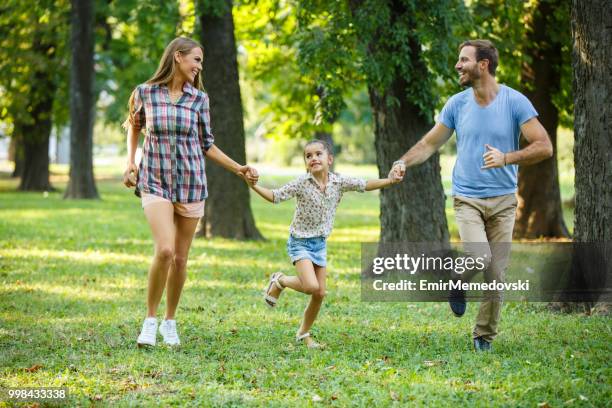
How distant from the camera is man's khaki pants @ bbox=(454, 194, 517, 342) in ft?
22.3

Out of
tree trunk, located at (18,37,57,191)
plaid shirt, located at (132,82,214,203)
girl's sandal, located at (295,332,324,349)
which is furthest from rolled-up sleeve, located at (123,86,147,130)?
tree trunk, located at (18,37,57,191)

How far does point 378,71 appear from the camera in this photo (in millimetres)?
10891

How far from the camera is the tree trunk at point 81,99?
2789cm

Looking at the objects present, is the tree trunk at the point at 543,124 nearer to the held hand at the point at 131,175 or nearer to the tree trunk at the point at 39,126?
the held hand at the point at 131,175

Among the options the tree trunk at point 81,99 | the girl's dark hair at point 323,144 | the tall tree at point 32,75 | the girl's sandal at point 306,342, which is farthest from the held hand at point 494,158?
the tall tree at point 32,75

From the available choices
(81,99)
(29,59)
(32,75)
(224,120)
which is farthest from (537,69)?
(32,75)

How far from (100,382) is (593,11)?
5.76 m

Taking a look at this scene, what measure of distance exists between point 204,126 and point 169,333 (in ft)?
5.67

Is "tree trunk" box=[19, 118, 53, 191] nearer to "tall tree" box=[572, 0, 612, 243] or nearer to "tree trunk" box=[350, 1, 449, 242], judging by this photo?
"tree trunk" box=[350, 1, 449, 242]

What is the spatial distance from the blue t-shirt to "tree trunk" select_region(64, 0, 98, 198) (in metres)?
23.0

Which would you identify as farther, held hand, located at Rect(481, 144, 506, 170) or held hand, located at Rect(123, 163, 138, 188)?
held hand, located at Rect(123, 163, 138, 188)

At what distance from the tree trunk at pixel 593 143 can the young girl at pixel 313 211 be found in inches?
96.9

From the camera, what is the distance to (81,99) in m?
28.4

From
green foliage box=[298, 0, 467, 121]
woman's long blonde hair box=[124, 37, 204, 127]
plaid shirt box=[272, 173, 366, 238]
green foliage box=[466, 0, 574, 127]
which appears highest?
green foliage box=[466, 0, 574, 127]
